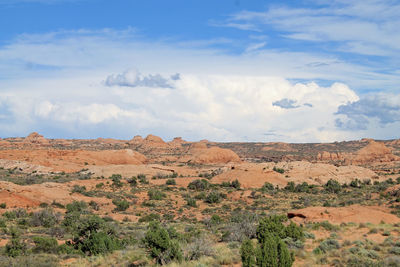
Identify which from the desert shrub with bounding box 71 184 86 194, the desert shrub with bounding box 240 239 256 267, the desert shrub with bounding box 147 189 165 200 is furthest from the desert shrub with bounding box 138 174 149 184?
the desert shrub with bounding box 240 239 256 267

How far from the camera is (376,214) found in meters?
22.4

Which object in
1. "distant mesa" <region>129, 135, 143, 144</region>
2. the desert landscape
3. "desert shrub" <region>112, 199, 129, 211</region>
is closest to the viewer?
the desert landscape

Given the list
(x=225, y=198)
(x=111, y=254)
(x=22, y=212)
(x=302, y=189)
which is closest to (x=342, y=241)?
(x=111, y=254)

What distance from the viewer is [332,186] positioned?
4597 cm

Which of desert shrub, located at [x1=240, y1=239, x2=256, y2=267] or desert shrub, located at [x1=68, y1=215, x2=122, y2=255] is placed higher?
desert shrub, located at [x1=240, y1=239, x2=256, y2=267]

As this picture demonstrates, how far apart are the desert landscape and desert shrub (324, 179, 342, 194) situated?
175 mm

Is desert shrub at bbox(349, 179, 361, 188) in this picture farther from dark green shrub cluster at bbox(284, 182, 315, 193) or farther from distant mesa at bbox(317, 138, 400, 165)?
distant mesa at bbox(317, 138, 400, 165)

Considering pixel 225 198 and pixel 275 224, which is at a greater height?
pixel 275 224

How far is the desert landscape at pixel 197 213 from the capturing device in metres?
13.4

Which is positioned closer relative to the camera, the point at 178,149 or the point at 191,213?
the point at 191,213

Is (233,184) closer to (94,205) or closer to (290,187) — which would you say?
(290,187)

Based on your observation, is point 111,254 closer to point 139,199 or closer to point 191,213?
point 191,213

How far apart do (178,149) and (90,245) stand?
98.2 m

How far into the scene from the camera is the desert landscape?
1340 cm
